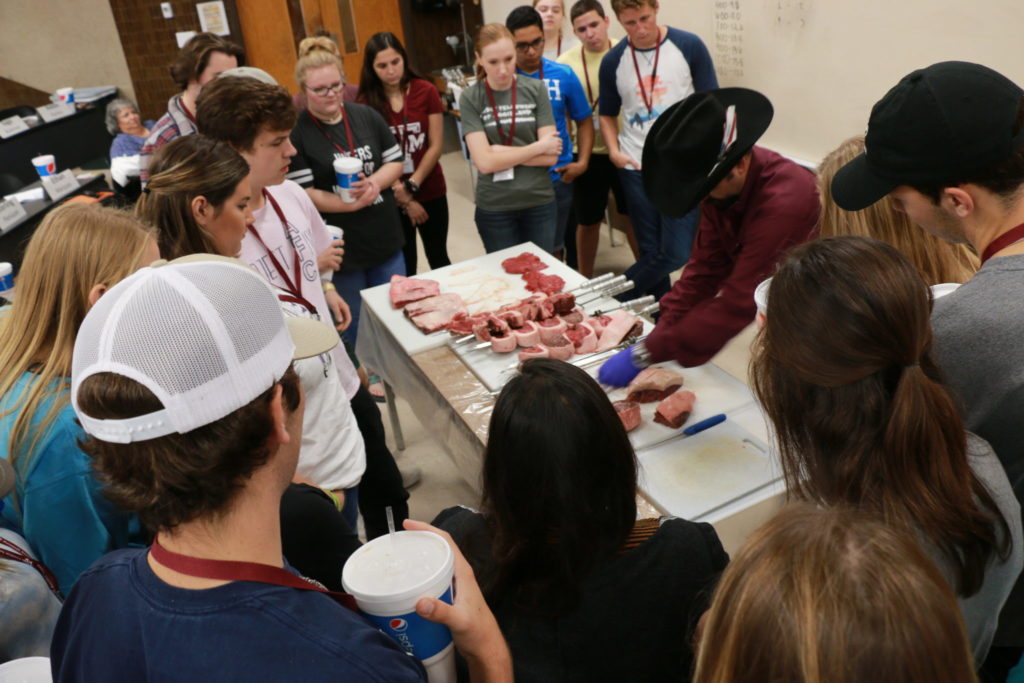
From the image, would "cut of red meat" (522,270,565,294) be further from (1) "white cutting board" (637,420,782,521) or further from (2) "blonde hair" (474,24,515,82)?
(2) "blonde hair" (474,24,515,82)

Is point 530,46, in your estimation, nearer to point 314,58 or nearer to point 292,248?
point 314,58

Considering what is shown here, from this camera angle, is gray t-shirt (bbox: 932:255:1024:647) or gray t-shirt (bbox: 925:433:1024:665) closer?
gray t-shirt (bbox: 925:433:1024:665)

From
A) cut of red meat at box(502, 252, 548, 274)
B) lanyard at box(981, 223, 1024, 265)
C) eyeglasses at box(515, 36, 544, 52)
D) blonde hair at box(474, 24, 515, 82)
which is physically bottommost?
cut of red meat at box(502, 252, 548, 274)

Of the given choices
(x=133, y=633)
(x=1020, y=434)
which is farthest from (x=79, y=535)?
(x=1020, y=434)

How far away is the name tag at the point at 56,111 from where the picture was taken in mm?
6805

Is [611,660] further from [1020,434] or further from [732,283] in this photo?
[732,283]

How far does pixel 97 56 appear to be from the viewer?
849 centimetres

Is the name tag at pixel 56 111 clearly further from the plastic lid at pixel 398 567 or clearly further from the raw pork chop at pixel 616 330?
the plastic lid at pixel 398 567

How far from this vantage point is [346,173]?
124 inches

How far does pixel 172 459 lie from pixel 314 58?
302 centimetres

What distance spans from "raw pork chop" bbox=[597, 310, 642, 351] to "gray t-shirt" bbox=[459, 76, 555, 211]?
1.38 m

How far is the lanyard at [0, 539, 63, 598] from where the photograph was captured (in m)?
1.28

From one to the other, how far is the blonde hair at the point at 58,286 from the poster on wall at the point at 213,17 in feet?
24.9

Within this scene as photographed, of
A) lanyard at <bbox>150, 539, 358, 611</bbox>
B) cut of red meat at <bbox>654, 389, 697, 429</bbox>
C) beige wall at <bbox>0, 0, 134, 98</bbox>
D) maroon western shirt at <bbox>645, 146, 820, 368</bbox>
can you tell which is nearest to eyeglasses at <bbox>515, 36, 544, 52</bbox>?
maroon western shirt at <bbox>645, 146, 820, 368</bbox>
